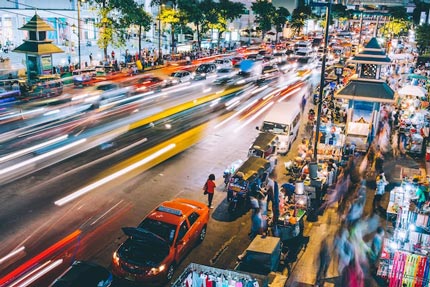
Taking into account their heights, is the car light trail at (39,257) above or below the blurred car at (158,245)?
below

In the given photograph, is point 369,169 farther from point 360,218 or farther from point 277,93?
point 277,93

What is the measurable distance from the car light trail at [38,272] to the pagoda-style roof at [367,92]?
572 inches

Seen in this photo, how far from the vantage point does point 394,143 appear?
25.6 metres

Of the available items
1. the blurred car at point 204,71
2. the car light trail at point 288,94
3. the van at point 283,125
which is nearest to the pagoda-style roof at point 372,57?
the van at point 283,125

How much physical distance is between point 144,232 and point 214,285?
11.1ft

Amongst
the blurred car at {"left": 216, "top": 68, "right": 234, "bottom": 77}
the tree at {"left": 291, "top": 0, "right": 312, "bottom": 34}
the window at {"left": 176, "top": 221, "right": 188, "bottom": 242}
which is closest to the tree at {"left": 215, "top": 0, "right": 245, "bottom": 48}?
the tree at {"left": 291, "top": 0, "right": 312, "bottom": 34}

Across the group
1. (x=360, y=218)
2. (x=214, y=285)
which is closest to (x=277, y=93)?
(x=360, y=218)

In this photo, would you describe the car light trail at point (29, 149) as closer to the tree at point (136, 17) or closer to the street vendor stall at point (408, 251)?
the street vendor stall at point (408, 251)

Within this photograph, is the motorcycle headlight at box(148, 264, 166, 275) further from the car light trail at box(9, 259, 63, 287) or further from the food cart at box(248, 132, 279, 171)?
the food cart at box(248, 132, 279, 171)

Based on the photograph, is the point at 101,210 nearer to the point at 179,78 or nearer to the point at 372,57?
the point at 372,57

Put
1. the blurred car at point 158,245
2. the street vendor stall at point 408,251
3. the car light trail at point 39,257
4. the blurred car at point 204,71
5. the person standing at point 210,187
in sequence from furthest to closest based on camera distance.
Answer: the blurred car at point 204,71, the person standing at point 210,187, the car light trail at point 39,257, the blurred car at point 158,245, the street vendor stall at point 408,251

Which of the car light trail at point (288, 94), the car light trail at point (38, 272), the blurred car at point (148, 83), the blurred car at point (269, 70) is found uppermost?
the blurred car at point (269, 70)

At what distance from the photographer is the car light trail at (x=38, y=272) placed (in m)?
11.6

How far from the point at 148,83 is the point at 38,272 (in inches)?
1253
